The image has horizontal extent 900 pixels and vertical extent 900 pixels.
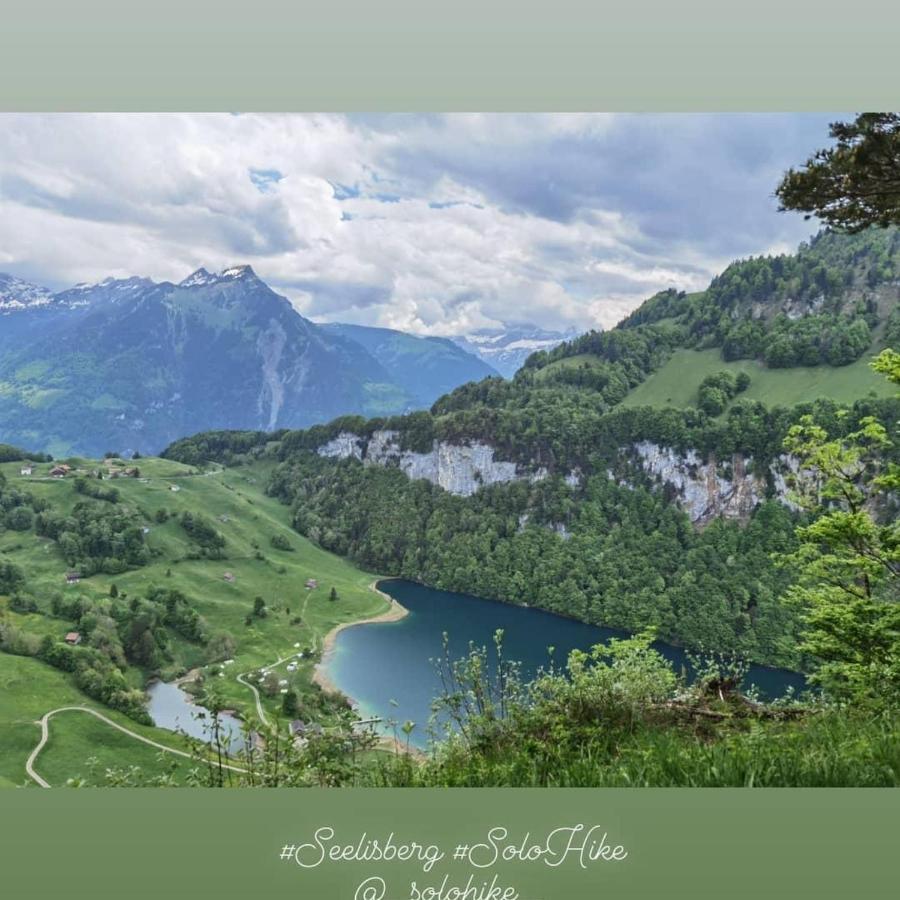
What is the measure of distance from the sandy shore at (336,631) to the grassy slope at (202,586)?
3.35ft

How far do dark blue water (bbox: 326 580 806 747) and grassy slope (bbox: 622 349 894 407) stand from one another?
177 ft

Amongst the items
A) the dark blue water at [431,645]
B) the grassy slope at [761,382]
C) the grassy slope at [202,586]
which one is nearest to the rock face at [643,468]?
the grassy slope at [761,382]

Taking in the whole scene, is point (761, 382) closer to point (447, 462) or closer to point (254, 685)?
point (447, 462)

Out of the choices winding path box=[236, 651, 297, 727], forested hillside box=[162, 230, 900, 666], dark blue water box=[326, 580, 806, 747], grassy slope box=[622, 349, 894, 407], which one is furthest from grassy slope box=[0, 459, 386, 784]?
grassy slope box=[622, 349, 894, 407]

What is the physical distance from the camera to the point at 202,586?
86.8 m

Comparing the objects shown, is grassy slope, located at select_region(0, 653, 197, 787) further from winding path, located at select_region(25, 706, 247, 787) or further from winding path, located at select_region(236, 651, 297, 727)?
winding path, located at select_region(236, 651, 297, 727)

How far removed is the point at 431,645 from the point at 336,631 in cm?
1263

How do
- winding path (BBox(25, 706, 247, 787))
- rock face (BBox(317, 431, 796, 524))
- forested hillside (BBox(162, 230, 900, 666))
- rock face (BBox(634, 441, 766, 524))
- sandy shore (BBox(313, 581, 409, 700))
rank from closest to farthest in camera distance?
winding path (BBox(25, 706, 247, 787)) → sandy shore (BBox(313, 581, 409, 700)) → forested hillside (BBox(162, 230, 900, 666)) → rock face (BBox(634, 441, 766, 524)) → rock face (BBox(317, 431, 796, 524))

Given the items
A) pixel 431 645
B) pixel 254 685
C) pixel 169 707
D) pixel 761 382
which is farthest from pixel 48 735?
pixel 761 382

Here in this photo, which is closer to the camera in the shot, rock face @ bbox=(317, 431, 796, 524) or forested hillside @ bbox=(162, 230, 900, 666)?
forested hillside @ bbox=(162, 230, 900, 666)

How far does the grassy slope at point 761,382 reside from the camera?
109 metres

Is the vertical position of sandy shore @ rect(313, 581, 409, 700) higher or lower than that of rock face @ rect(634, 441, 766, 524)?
lower

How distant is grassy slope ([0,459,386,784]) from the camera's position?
44.0m

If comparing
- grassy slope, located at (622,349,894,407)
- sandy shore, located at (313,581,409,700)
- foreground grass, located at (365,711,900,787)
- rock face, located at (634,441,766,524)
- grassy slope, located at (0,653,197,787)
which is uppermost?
grassy slope, located at (622,349,894,407)
